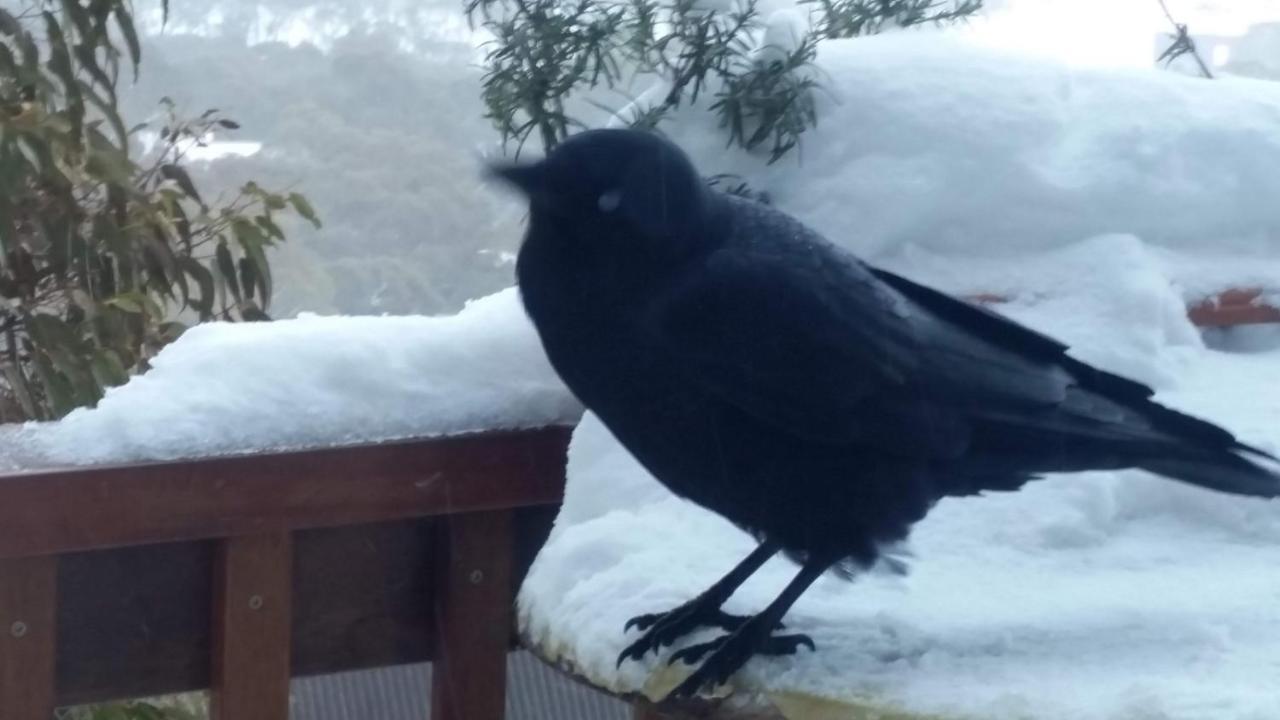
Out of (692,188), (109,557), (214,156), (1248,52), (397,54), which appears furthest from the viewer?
(1248,52)

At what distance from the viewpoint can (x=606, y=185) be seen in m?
1.14

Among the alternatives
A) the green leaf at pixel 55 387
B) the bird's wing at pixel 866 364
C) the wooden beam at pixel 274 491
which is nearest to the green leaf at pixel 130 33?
the green leaf at pixel 55 387

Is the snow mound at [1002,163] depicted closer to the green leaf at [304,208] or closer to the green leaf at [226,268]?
the green leaf at [304,208]

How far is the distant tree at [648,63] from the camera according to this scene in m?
1.79

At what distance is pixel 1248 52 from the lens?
255cm

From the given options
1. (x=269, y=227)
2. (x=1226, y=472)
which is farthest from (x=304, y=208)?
(x=1226, y=472)

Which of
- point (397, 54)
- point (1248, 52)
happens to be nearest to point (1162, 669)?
point (397, 54)

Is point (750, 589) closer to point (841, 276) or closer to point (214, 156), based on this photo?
point (841, 276)

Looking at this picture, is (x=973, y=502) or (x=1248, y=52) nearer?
(x=973, y=502)

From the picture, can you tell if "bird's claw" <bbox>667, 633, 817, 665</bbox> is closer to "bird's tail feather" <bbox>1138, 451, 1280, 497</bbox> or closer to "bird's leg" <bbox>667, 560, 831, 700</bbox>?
"bird's leg" <bbox>667, 560, 831, 700</bbox>

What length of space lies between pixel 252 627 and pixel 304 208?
79cm

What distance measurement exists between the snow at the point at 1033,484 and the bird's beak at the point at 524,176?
0.35 metres

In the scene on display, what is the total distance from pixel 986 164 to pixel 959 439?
785 millimetres

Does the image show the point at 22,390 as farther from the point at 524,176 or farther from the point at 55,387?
the point at 524,176
